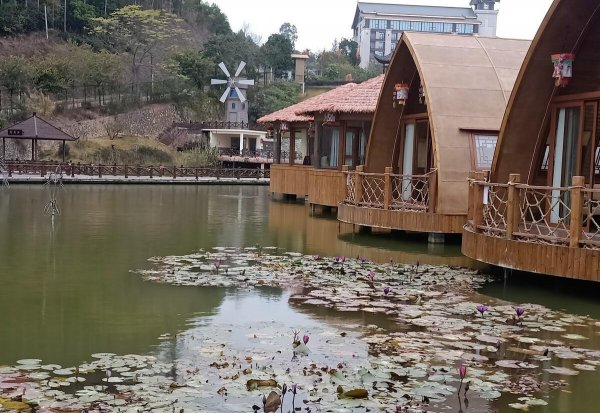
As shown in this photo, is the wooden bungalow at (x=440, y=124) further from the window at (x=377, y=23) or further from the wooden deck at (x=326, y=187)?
the window at (x=377, y=23)

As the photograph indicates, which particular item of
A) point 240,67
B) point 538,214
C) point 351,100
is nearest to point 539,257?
point 538,214

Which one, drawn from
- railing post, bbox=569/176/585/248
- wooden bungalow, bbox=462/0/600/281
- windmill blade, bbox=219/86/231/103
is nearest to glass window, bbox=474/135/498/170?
wooden bungalow, bbox=462/0/600/281

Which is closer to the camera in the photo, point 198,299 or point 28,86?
point 198,299

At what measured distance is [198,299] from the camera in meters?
7.98

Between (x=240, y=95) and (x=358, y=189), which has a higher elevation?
(x=240, y=95)

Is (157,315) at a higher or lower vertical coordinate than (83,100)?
lower

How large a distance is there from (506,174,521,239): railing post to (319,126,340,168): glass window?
1176cm

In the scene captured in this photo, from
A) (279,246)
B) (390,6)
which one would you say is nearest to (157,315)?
(279,246)

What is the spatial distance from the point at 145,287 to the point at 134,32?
49.0 m

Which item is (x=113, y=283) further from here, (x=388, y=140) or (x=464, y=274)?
(x=388, y=140)

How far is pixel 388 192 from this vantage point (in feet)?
44.3

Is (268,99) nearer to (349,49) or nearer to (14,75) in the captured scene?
(14,75)

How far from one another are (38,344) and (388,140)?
448 inches

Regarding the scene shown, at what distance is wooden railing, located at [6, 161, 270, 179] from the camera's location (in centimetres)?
3216
